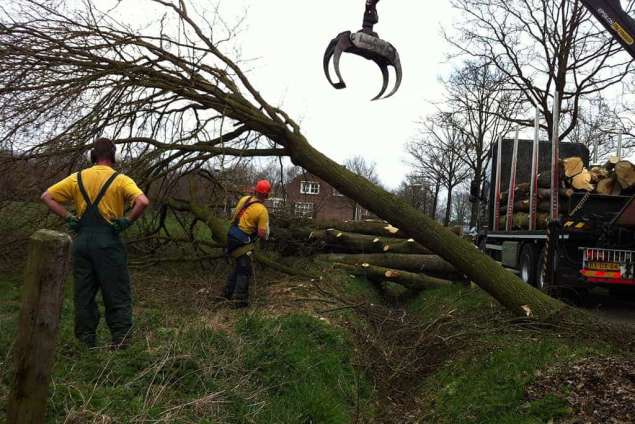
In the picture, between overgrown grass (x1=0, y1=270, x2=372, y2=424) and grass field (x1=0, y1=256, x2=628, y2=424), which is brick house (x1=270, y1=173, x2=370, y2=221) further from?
overgrown grass (x1=0, y1=270, x2=372, y2=424)

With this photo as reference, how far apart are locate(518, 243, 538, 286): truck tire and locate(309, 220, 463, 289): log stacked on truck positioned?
47.8 inches

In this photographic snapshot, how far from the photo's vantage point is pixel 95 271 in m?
4.20

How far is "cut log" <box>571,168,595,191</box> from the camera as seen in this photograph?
328 inches

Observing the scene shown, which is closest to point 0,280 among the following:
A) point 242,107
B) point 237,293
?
point 237,293

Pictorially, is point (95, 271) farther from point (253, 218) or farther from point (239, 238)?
point (253, 218)

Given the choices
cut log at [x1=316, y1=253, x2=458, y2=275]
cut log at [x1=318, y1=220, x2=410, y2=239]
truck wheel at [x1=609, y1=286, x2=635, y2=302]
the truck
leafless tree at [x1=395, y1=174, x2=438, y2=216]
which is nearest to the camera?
the truck

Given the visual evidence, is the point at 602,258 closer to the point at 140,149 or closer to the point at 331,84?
the point at 331,84

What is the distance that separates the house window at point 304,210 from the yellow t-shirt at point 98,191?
232 inches

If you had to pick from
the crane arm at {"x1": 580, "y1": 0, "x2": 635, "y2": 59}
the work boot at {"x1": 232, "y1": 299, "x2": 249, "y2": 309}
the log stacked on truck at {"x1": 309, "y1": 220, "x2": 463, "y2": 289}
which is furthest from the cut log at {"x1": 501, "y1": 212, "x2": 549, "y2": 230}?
the work boot at {"x1": 232, "y1": 299, "x2": 249, "y2": 309}

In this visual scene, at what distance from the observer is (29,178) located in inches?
261

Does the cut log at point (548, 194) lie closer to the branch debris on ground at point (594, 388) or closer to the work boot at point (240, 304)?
the branch debris on ground at point (594, 388)

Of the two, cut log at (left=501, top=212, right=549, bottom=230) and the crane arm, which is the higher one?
the crane arm

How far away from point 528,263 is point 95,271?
773 cm

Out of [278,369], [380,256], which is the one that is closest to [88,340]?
[278,369]
